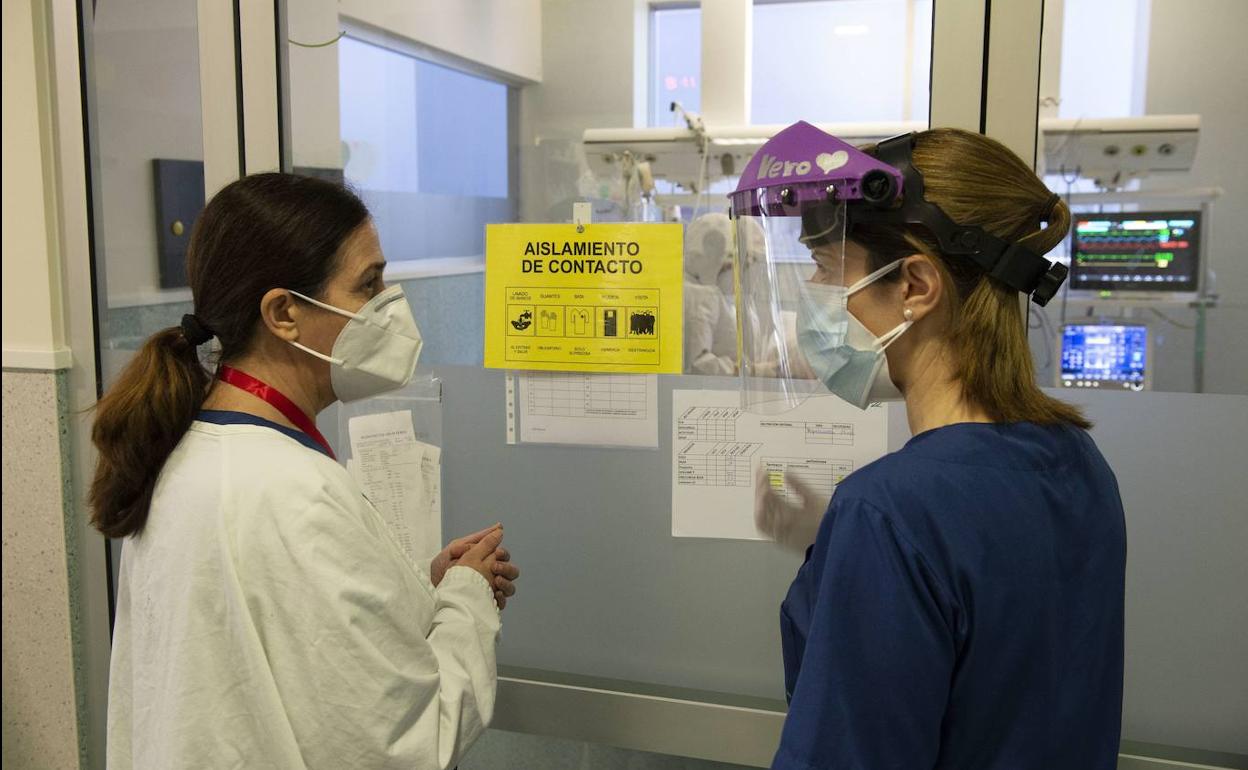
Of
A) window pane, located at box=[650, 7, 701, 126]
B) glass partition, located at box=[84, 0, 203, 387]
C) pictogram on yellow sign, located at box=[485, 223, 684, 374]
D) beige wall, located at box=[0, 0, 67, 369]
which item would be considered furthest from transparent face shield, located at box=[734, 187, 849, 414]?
beige wall, located at box=[0, 0, 67, 369]

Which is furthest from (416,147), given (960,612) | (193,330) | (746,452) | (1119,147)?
(960,612)

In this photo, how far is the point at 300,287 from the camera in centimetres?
112

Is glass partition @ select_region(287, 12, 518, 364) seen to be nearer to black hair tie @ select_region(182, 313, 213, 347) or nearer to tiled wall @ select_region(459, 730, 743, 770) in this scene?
black hair tie @ select_region(182, 313, 213, 347)

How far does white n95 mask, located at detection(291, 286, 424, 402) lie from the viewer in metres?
1.17

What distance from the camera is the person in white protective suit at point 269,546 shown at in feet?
3.23

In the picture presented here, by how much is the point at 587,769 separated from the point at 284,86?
131 cm

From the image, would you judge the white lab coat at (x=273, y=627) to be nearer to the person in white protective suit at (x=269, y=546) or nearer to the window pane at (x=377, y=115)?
the person in white protective suit at (x=269, y=546)

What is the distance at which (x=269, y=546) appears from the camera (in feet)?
3.23

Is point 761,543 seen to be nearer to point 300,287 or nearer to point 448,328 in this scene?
point 448,328

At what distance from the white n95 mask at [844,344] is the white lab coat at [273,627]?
52 cm

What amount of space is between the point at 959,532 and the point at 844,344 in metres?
0.26

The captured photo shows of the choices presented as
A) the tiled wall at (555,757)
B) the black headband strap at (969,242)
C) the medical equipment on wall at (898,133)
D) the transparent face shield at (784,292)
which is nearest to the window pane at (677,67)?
the medical equipment on wall at (898,133)

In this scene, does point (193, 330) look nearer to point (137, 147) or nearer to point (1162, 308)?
point (137, 147)

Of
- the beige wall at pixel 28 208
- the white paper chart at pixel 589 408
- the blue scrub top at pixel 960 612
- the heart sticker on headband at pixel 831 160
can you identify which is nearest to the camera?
the blue scrub top at pixel 960 612
